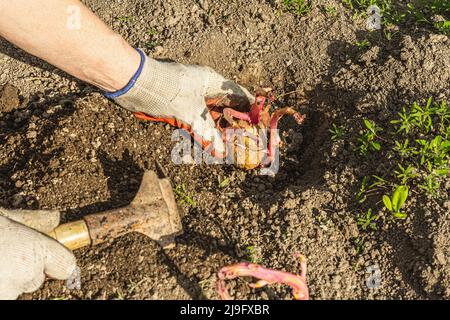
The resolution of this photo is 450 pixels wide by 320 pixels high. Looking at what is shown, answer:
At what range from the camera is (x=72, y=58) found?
243cm

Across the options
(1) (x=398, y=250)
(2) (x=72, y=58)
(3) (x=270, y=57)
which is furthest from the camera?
(3) (x=270, y=57)

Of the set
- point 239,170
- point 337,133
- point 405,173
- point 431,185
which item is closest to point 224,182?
point 239,170

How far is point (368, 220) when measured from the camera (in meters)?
2.28

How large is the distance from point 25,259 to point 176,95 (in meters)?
1.09

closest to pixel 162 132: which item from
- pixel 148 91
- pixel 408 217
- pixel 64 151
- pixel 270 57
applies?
pixel 148 91

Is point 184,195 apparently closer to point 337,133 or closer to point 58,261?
point 58,261

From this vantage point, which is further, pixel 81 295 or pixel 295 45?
pixel 295 45

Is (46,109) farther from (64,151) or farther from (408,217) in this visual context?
(408,217)

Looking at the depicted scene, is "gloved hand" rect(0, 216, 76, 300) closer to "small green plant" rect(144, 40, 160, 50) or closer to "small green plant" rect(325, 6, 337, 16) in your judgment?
"small green plant" rect(144, 40, 160, 50)

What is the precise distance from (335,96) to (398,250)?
96 cm

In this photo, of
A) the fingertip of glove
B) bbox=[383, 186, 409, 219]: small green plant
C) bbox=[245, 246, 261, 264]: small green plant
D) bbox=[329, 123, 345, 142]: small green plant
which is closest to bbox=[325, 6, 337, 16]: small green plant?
bbox=[329, 123, 345, 142]: small green plant

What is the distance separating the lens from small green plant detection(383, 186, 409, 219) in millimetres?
2219

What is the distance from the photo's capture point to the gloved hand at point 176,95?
2574mm
